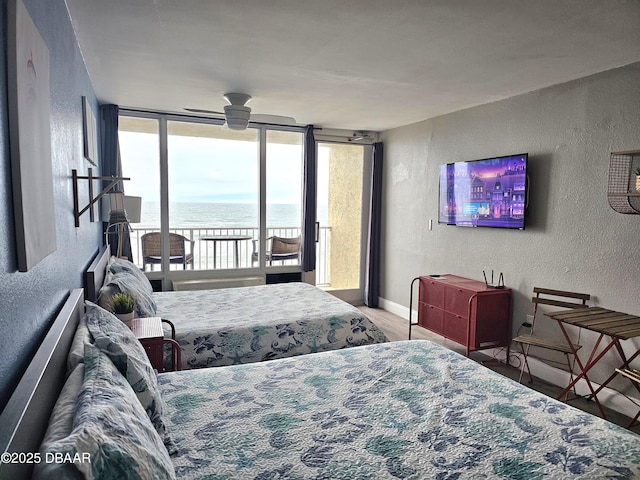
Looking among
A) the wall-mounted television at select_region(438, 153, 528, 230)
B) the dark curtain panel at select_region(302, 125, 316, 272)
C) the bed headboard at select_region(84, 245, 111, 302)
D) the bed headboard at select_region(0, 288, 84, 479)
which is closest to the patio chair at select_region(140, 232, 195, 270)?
the dark curtain panel at select_region(302, 125, 316, 272)

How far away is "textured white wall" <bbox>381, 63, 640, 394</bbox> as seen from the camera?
2.92 m

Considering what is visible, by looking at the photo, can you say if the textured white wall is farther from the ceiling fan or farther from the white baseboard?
the ceiling fan

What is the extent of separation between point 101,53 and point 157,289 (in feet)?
9.89

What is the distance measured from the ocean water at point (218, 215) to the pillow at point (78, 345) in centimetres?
347

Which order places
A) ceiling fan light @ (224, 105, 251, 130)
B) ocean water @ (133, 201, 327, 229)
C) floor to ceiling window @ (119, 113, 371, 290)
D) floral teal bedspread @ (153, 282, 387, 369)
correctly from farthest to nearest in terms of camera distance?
ocean water @ (133, 201, 327, 229) → floor to ceiling window @ (119, 113, 371, 290) → ceiling fan light @ (224, 105, 251, 130) → floral teal bedspread @ (153, 282, 387, 369)

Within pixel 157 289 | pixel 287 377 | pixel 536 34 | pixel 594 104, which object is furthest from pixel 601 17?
pixel 157 289

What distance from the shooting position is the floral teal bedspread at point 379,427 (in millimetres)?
1367

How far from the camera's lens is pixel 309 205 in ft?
18.2

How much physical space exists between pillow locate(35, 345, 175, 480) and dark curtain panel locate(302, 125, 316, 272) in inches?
168

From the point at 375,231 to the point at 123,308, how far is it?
3968 mm

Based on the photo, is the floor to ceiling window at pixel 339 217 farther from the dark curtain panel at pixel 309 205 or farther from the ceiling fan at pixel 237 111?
the ceiling fan at pixel 237 111

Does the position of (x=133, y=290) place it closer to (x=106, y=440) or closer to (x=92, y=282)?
(x=92, y=282)

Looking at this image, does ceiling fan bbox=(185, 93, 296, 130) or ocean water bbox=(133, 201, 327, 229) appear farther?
ocean water bbox=(133, 201, 327, 229)

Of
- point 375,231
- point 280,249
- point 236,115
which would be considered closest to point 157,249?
point 280,249
